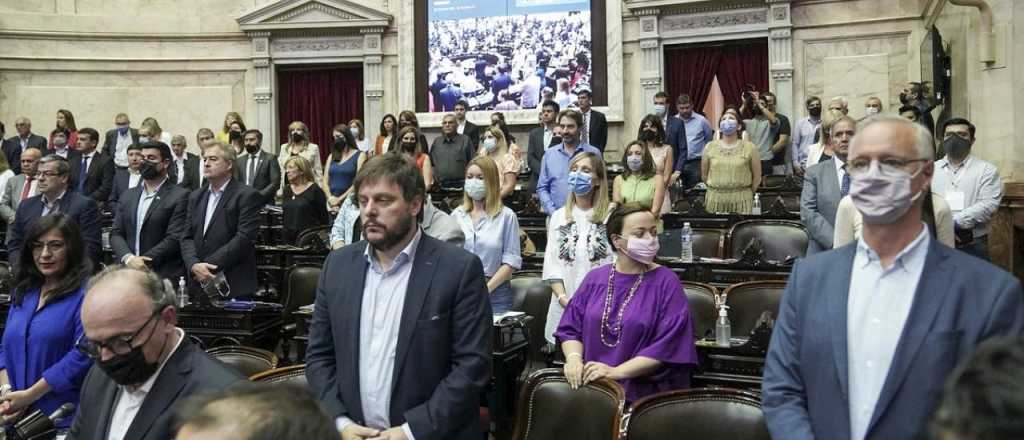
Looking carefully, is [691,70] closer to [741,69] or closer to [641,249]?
[741,69]

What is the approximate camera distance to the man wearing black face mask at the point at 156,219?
5.92 m

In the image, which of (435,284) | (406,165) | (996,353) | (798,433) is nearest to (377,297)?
(435,284)

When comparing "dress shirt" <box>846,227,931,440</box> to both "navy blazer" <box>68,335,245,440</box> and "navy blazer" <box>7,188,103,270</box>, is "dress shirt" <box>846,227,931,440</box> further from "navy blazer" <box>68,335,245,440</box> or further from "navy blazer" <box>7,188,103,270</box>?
"navy blazer" <box>7,188,103,270</box>

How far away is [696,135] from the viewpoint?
10.9 meters

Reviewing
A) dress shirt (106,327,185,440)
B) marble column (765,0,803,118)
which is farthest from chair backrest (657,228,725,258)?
marble column (765,0,803,118)

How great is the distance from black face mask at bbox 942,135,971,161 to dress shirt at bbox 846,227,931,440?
13.9 ft

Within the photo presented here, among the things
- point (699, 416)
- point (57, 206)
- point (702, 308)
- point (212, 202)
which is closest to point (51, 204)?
point (57, 206)

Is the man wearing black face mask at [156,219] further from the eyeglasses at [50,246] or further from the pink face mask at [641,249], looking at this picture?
the pink face mask at [641,249]

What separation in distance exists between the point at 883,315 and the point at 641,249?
177cm

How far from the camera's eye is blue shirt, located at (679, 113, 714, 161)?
424 inches

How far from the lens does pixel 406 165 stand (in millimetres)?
3051

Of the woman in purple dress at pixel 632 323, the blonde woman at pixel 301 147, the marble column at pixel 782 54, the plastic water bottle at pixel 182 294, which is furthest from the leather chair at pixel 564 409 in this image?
the marble column at pixel 782 54

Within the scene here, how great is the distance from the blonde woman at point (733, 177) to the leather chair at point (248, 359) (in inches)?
199

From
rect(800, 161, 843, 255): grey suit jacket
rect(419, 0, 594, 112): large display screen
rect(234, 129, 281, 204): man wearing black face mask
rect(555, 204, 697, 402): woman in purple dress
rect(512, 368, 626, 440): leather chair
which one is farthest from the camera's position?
rect(419, 0, 594, 112): large display screen
